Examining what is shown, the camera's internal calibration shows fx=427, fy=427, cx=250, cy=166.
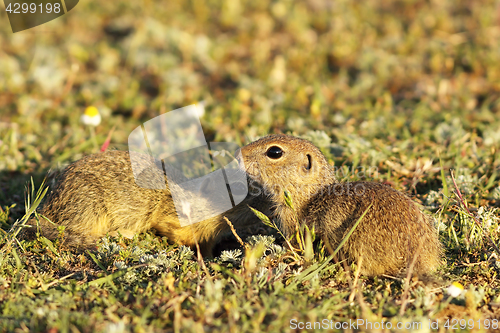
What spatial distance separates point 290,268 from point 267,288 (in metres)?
0.54

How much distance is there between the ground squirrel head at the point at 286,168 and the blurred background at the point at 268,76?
47.3 inches

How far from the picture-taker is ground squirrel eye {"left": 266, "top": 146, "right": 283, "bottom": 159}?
177 inches

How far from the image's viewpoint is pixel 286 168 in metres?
4.50

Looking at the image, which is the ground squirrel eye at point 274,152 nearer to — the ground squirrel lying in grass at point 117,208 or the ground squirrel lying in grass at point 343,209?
the ground squirrel lying in grass at point 343,209

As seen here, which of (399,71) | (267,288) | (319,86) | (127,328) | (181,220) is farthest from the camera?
(399,71)

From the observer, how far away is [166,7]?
34.7 ft

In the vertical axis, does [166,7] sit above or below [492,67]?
above

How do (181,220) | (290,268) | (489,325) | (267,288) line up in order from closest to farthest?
1. (489,325)
2. (267,288)
3. (290,268)
4. (181,220)

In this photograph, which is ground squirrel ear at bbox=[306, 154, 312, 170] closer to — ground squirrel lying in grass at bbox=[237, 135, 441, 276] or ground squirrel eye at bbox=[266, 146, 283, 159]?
ground squirrel lying in grass at bbox=[237, 135, 441, 276]

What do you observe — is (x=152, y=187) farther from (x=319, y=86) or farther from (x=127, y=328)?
(x=319, y=86)

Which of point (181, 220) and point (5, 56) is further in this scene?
point (5, 56)

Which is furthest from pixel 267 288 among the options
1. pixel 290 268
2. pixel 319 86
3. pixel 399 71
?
pixel 399 71

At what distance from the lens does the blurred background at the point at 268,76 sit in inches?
242

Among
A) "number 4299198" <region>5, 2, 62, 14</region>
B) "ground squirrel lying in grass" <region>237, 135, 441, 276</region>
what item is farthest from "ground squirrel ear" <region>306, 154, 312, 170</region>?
"number 4299198" <region>5, 2, 62, 14</region>
